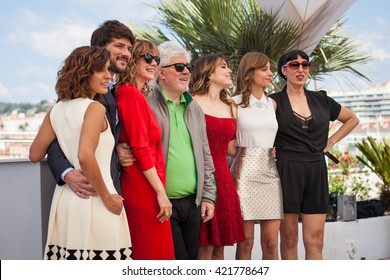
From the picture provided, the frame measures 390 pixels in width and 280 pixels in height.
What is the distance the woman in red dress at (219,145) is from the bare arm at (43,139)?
3.90 ft

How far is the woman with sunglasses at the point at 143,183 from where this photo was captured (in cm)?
318

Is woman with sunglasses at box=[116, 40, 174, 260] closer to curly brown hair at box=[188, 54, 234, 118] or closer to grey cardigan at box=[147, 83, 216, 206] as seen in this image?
grey cardigan at box=[147, 83, 216, 206]

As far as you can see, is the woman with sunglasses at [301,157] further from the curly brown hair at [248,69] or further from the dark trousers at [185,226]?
the dark trousers at [185,226]

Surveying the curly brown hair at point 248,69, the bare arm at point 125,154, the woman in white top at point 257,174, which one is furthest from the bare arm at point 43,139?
the curly brown hair at point 248,69

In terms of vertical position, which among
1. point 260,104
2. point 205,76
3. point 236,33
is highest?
point 236,33

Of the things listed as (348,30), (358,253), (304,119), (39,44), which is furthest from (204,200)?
(39,44)

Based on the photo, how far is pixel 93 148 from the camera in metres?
2.82

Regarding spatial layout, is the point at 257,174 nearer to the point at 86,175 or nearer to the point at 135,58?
the point at 135,58

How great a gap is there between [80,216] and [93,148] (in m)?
0.29

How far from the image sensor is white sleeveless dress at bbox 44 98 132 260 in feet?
9.47

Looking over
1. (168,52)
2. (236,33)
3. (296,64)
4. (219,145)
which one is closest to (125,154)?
(168,52)
